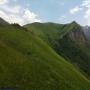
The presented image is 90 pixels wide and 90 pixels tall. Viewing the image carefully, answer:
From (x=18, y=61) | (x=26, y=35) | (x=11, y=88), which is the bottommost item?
(x=11, y=88)

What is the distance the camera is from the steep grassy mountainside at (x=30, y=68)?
65.5 metres

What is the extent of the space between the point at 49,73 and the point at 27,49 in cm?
1504

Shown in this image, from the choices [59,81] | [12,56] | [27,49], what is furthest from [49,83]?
[27,49]

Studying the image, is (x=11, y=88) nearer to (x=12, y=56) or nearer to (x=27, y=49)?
(x=12, y=56)

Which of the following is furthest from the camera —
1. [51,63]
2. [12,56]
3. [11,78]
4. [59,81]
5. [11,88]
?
[51,63]

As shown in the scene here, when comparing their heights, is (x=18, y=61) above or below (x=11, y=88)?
above

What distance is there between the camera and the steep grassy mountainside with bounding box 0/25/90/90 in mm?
65500

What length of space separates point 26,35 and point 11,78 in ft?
120

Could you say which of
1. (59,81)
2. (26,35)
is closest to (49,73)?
(59,81)

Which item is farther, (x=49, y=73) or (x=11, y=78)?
(x=49, y=73)

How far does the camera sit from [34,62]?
3049 inches

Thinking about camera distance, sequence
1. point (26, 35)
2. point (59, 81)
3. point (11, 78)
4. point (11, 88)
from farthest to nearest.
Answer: point (26, 35) → point (59, 81) → point (11, 78) → point (11, 88)

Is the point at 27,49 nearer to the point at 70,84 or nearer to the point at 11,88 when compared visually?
the point at 70,84

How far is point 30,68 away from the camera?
7338 centimetres
